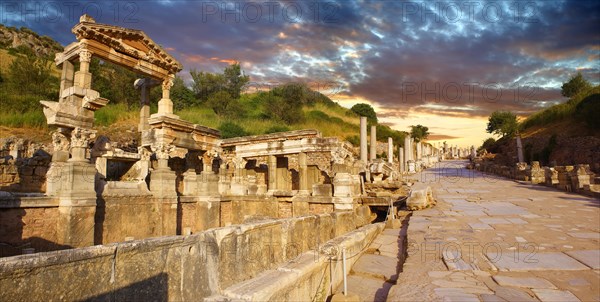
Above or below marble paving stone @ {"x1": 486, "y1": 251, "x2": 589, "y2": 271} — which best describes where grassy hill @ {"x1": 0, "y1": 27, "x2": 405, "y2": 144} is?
above

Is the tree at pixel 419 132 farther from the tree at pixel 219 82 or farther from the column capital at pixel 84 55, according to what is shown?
the column capital at pixel 84 55

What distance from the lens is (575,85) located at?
47000 millimetres

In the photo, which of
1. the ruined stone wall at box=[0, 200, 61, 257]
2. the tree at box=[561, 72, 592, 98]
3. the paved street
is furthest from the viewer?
the tree at box=[561, 72, 592, 98]

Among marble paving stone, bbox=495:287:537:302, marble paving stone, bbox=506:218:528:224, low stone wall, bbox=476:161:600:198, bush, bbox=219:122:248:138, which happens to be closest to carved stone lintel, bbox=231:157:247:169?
bush, bbox=219:122:248:138

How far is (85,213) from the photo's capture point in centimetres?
834

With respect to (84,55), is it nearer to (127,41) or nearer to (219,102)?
(127,41)

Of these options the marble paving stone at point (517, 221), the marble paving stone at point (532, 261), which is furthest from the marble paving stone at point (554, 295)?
the marble paving stone at point (517, 221)

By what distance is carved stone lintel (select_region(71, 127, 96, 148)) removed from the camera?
9.15m

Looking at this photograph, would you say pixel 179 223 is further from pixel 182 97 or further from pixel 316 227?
pixel 182 97

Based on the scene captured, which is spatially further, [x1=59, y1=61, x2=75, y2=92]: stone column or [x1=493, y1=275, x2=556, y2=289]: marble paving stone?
[x1=59, y1=61, x2=75, y2=92]: stone column

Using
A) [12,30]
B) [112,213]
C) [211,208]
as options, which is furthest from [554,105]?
[12,30]

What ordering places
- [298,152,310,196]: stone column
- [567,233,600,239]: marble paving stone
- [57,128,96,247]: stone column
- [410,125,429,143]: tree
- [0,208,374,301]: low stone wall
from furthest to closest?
[410,125,429,143]: tree < [298,152,310,196]: stone column < [57,128,96,247]: stone column < [567,233,600,239]: marble paving stone < [0,208,374,301]: low stone wall

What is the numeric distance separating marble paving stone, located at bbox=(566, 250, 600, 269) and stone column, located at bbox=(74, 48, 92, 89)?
12386mm

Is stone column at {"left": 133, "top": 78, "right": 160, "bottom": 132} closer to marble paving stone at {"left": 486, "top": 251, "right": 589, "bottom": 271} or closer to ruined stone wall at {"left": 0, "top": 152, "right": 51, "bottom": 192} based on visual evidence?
ruined stone wall at {"left": 0, "top": 152, "right": 51, "bottom": 192}
